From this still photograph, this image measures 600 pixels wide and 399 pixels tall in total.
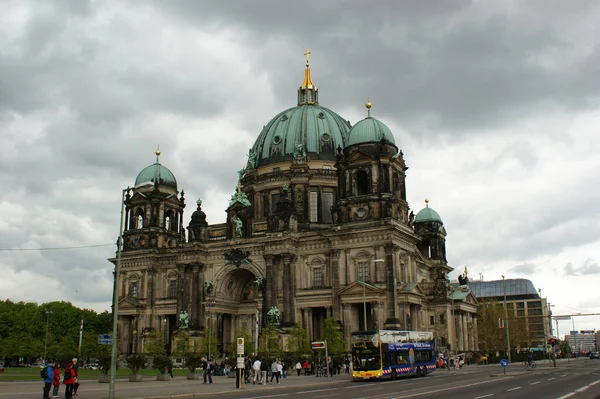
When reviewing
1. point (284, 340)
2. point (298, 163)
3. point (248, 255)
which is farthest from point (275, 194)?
point (284, 340)

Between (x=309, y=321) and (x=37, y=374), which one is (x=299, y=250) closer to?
(x=309, y=321)

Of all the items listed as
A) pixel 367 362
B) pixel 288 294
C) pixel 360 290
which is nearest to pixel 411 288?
Answer: pixel 360 290

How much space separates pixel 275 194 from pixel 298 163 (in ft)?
18.0

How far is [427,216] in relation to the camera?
9650cm

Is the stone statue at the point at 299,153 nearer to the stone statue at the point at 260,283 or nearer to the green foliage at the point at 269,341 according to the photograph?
the stone statue at the point at 260,283

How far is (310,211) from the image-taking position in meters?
85.9

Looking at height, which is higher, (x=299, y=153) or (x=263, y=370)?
(x=299, y=153)

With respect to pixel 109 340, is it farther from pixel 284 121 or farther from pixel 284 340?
pixel 284 121

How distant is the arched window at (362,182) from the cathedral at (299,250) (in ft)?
0.54

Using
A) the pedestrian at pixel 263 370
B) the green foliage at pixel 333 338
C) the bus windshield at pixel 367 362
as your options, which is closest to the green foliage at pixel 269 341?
the green foliage at pixel 333 338

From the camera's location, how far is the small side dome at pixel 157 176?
92.6 meters

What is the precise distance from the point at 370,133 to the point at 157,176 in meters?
34.6

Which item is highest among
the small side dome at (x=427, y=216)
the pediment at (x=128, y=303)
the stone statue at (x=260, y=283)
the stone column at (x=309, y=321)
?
the small side dome at (x=427, y=216)

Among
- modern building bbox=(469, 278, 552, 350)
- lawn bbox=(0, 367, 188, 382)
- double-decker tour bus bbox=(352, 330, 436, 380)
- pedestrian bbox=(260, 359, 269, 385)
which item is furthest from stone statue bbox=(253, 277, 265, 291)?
modern building bbox=(469, 278, 552, 350)
